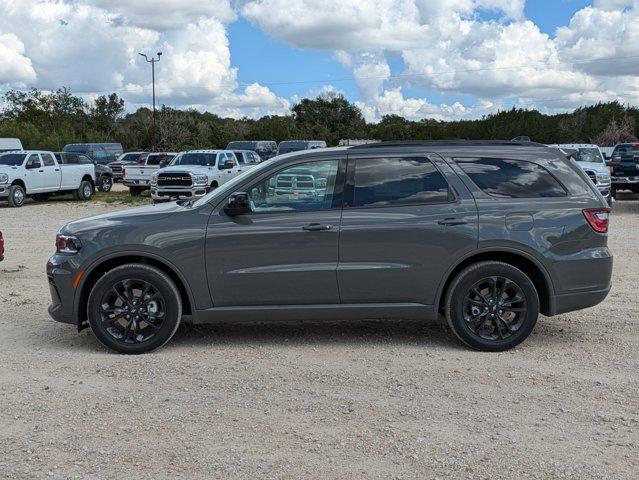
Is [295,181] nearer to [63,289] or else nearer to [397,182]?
[397,182]

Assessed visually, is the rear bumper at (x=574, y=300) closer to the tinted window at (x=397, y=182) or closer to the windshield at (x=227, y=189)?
the tinted window at (x=397, y=182)

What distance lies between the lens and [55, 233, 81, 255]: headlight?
5969 mm

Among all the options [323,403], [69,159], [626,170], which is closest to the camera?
[323,403]

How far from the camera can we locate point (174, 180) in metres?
21.8

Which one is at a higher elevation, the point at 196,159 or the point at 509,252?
the point at 196,159

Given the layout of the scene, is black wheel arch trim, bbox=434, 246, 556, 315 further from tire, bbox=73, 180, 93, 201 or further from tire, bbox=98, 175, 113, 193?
tire, bbox=98, 175, 113, 193

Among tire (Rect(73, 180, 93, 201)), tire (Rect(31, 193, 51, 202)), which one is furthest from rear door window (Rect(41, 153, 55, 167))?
tire (Rect(73, 180, 93, 201))

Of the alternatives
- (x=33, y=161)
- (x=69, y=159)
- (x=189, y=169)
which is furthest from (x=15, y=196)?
(x=189, y=169)

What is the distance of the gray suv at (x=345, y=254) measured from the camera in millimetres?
5895

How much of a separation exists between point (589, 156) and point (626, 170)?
1133 millimetres

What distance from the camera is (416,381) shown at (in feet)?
17.1

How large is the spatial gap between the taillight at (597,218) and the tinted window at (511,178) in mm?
267

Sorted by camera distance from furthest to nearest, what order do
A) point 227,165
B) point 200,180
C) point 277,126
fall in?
point 277,126 → point 227,165 → point 200,180

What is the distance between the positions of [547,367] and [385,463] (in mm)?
2248
